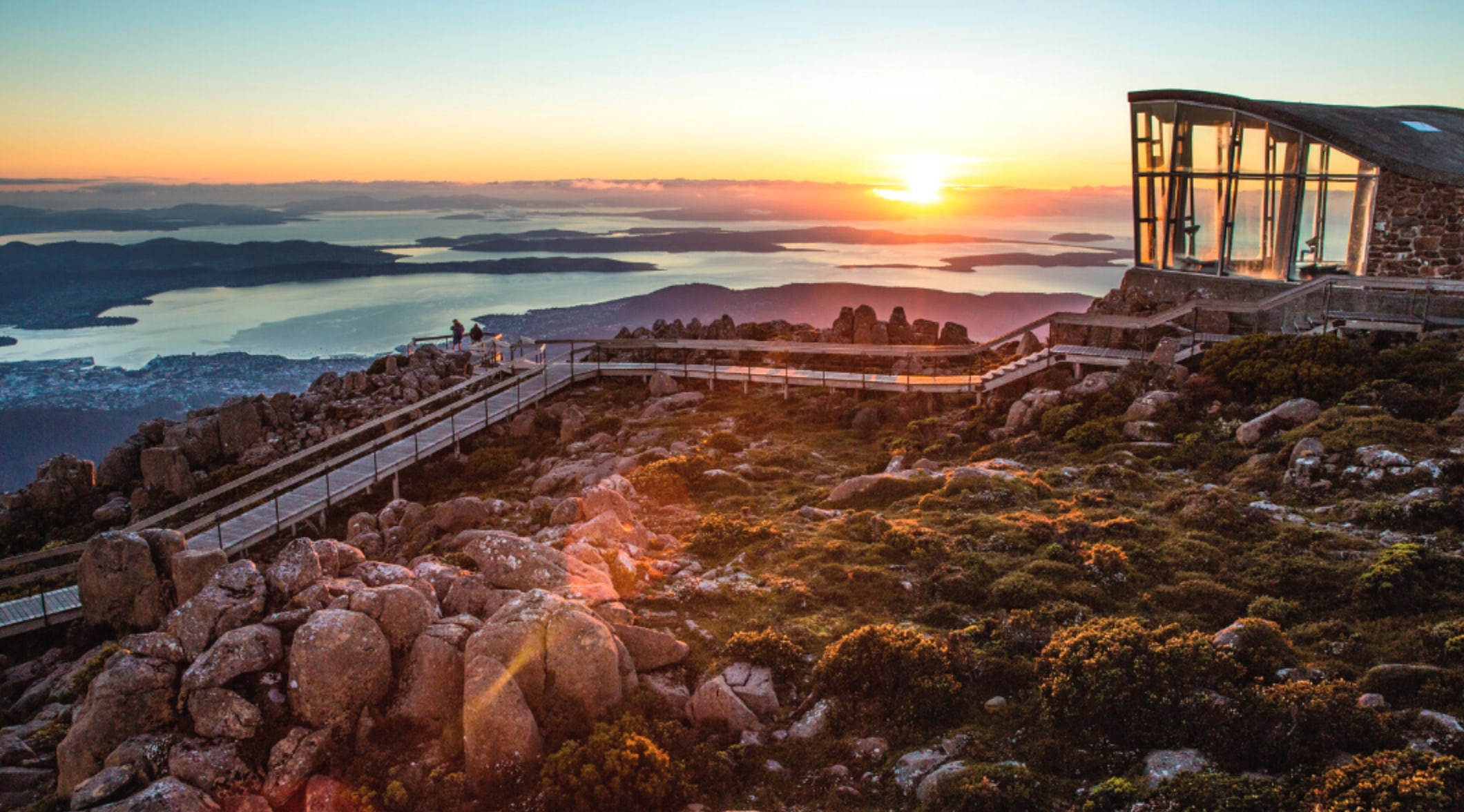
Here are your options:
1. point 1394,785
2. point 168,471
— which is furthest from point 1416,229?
point 168,471

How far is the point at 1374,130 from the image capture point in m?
26.5

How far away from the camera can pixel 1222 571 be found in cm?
1249

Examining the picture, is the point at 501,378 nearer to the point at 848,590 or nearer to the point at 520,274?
the point at 848,590

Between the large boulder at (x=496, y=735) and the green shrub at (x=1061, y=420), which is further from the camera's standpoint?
the green shrub at (x=1061, y=420)

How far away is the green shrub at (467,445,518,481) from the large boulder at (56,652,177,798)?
15373mm

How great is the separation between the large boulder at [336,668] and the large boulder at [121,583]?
281 inches

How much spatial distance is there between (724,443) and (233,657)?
1423 cm

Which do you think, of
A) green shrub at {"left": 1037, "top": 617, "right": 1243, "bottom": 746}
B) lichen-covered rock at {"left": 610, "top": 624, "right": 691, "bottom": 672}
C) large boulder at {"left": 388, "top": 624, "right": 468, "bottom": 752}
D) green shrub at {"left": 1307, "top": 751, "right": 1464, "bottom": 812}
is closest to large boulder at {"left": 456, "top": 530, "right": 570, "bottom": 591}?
lichen-covered rock at {"left": 610, "top": 624, "right": 691, "bottom": 672}

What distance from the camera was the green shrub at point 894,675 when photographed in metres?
9.80

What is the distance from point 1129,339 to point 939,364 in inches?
246

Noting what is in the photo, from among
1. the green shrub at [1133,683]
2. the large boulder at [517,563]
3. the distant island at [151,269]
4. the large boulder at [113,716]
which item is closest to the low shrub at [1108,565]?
the green shrub at [1133,683]

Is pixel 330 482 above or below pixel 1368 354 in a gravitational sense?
below

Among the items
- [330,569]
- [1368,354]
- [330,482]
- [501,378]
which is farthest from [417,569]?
[501,378]

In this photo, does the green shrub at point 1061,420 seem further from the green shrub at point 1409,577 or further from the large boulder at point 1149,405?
the green shrub at point 1409,577
